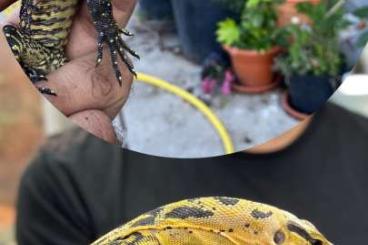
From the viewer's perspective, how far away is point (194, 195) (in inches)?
26.6

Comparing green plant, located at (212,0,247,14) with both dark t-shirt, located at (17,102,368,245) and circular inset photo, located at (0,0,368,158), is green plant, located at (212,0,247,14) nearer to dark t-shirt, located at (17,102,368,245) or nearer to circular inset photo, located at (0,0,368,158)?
circular inset photo, located at (0,0,368,158)

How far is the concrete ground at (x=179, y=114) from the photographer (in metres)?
0.57

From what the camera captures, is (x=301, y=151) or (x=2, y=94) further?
(x=2, y=94)

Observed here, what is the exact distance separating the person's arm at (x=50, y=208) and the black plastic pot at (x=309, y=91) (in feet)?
0.90

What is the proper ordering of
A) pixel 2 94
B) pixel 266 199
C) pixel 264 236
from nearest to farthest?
pixel 264 236 → pixel 266 199 → pixel 2 94

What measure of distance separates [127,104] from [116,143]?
4cm

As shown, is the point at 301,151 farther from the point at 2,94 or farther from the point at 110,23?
the point at 2,94

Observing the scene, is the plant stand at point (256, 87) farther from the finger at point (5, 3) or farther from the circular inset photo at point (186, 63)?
the finger at point (5, 3)

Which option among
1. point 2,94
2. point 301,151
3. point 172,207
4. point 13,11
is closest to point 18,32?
point 13,11

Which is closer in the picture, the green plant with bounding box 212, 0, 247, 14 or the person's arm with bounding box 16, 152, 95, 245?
the green plant with bounding box 212, 0, 247, 14

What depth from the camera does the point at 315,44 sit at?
0.60m

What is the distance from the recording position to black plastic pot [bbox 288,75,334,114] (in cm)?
60

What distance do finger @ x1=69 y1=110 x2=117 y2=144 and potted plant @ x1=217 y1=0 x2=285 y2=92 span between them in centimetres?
11

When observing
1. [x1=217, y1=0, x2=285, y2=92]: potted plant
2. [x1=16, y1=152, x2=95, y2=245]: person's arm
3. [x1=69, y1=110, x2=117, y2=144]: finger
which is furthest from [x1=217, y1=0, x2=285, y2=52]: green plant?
[x1=16, y1=152, x2=95, y2=245]: person's arm
